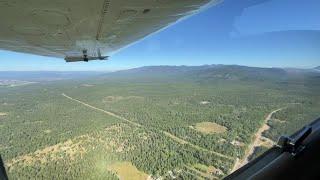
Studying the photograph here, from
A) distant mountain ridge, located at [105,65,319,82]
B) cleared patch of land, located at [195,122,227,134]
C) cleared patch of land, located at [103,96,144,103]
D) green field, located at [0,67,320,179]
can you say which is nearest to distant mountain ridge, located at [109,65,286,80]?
distant mountain ridge, located at [105,65,319,82]

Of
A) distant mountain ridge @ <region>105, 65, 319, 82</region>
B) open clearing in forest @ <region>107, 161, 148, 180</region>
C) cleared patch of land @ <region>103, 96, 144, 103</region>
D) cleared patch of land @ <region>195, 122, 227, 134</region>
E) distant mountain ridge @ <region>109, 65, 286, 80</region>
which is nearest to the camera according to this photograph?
open clearing in forest @ <region>107, 161, 148, 180</region>

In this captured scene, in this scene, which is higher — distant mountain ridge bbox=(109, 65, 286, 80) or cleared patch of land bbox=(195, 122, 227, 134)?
distant mountain ridge bbox=(109, 65, 286, 80)

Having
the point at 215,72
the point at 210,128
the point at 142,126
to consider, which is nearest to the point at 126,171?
the point at 210,128

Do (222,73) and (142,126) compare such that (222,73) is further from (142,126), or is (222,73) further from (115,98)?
(142,126)

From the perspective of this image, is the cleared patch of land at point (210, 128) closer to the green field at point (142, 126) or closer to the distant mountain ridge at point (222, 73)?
the green field at point (142, 126)

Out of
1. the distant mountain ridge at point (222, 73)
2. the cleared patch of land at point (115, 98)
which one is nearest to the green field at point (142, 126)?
the cleared patch of land at point (115, 98)

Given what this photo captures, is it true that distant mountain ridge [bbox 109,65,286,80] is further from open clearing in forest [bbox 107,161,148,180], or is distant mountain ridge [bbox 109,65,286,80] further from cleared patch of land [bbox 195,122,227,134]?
open clearing in forest [bbox 107,161,148,180]

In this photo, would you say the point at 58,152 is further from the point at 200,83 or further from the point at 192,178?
the point at 200,83
